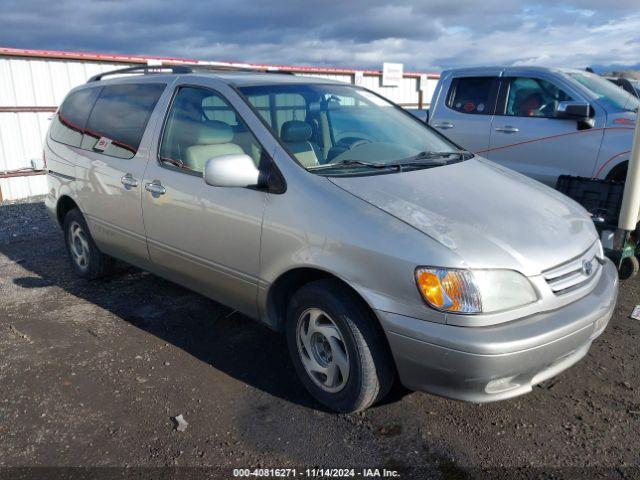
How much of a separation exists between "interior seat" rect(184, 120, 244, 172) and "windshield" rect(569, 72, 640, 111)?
4.42 metres

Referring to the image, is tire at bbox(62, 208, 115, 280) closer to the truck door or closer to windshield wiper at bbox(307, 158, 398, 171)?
windshield wiper at bbox(307, 158, 398, 171)

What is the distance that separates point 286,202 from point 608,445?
2.05 meters

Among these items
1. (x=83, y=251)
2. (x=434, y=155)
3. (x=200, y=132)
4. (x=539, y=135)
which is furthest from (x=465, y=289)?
(x=539, y=135)

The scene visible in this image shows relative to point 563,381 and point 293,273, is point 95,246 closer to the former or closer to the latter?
point 293,273

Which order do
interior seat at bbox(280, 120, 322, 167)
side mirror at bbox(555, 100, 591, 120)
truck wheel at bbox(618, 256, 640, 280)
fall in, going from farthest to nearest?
side mirror at bbox(555, 100, 591, 120) < truck wheel at bbox(618, 256, 640, 280) < interior seat at bbox(280, 120, 322, 167)

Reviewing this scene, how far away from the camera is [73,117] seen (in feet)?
16.2

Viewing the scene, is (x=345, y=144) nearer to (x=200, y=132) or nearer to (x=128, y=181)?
(x=200, y=132)

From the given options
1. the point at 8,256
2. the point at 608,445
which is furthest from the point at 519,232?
the point at 8,256

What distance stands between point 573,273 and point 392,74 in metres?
14.2

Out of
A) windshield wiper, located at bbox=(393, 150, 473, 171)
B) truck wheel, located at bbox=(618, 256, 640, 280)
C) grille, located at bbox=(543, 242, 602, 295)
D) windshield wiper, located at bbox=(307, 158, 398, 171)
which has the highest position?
windshield wiper, located at bbox=(307, 158, 398, 171)

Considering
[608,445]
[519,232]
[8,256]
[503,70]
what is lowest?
[8,256]

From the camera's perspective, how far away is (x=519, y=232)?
106 inches

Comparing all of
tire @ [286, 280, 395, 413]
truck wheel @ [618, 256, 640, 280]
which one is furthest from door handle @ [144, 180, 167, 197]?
truck wheel @ [618, 256, 640, 280]

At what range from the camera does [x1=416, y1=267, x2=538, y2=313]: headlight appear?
2412 millimetres
